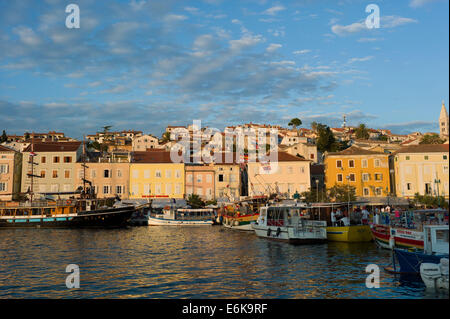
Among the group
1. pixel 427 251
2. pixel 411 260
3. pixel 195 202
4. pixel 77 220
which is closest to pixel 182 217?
pixel 195 202

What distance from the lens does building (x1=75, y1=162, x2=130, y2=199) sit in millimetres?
60656

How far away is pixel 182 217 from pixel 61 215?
16.1 metres

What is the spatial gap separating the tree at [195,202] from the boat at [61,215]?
1103 cm

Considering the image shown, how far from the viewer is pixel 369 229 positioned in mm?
28812

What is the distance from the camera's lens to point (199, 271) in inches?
739

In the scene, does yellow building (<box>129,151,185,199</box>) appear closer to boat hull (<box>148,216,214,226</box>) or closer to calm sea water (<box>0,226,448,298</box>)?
boat hull (<box>148,216,214,226</box>)

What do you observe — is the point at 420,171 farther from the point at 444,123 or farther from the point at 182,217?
the point at 444,123

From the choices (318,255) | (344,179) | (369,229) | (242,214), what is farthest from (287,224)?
(344,179)

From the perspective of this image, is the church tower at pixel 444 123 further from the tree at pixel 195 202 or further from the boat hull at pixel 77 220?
the tree at pixel 195 202

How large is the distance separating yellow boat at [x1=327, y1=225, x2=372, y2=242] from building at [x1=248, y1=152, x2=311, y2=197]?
31.2 meters

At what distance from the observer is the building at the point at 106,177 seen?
60.7 m

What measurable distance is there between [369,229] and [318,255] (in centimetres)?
803

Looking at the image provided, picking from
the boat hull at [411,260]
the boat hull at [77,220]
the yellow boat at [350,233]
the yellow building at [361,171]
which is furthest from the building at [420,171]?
the boat hull at [77,220]

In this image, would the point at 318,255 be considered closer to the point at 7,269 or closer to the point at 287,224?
the point at 287,224
